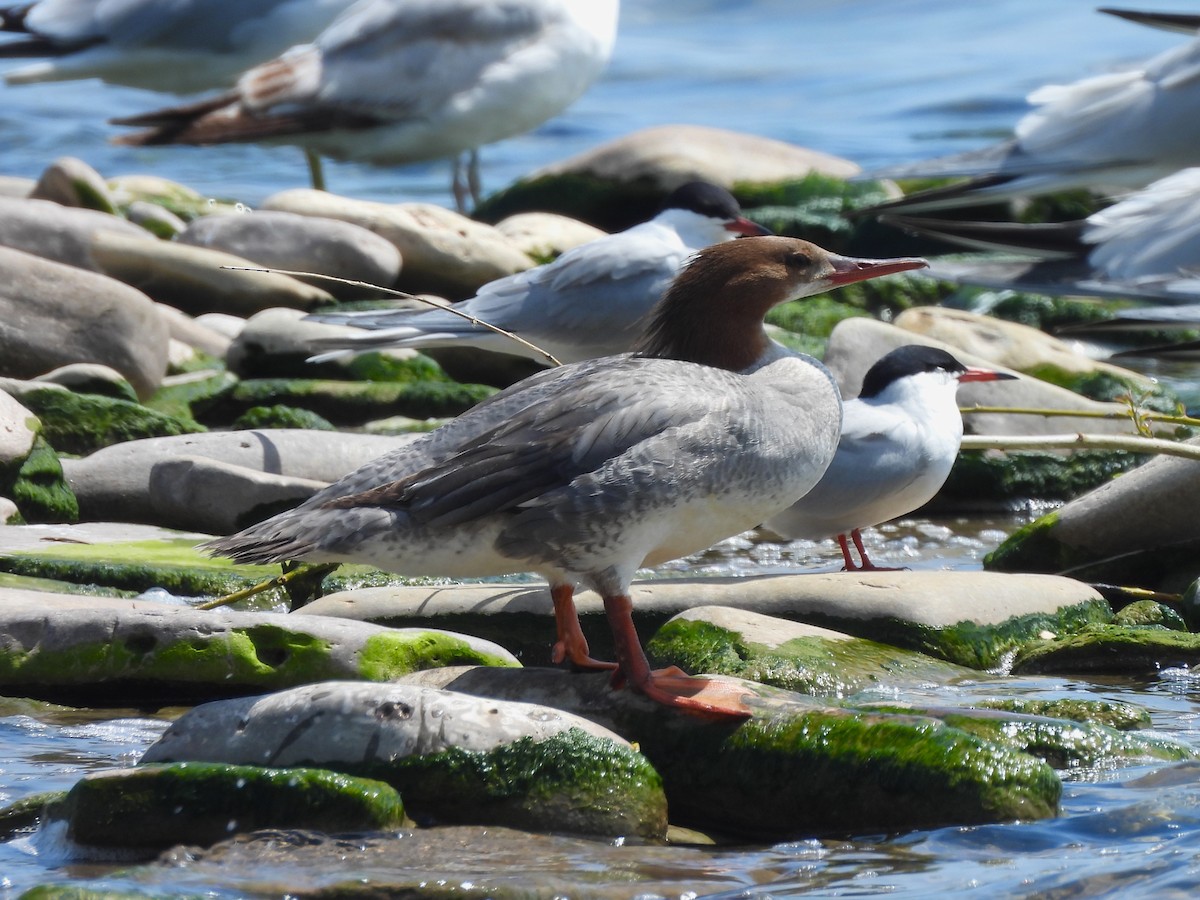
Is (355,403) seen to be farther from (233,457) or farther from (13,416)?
(13,416)

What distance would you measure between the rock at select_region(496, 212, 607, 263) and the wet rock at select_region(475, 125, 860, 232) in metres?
1.79

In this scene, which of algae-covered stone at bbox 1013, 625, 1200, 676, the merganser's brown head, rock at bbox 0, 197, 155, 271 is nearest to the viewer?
the merganser's brown head

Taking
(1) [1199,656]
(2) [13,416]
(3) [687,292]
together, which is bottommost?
(1) [1199,656]

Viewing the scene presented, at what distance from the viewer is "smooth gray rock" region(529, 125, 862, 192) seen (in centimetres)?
1360

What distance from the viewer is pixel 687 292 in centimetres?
508

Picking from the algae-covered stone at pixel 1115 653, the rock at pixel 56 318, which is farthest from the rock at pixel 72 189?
the algae-covered stone at pixel 1115 653

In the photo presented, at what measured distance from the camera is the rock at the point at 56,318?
8148 mm

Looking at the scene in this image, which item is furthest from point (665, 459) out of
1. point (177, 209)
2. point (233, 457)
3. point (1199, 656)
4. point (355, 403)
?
point (177, 209)

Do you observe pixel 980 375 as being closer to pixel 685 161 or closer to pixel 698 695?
pixel 698 695

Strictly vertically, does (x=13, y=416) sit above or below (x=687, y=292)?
below

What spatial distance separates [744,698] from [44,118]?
2027 centimetres

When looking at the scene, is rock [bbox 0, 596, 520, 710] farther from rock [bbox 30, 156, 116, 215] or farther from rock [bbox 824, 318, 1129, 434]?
rock [bbox 30, 156, 116, 215]

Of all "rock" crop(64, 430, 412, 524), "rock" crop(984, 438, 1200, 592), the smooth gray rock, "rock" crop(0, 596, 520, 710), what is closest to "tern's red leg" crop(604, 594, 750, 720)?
"rock" crop(0, 596, 520, 710)

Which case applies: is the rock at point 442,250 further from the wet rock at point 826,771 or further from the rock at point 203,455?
the wet rock at point 826,771
